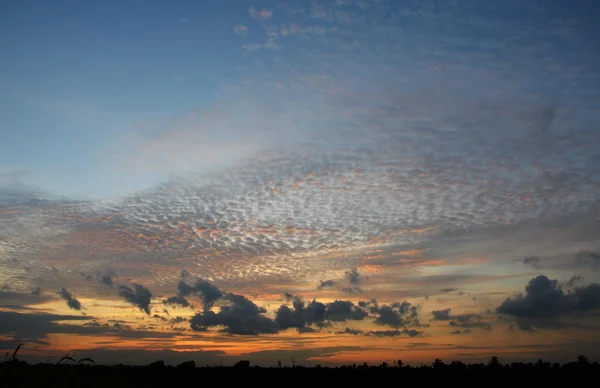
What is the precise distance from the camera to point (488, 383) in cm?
7719

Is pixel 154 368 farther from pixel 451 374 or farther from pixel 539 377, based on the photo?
pixel 539 377

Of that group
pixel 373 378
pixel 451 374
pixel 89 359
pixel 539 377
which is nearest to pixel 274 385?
pixel 373 378

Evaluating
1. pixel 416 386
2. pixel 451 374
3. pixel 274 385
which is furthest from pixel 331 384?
pixel 451 374

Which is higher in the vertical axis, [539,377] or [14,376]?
[14,376]

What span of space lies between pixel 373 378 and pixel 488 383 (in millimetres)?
28120

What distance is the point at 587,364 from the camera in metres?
99.1

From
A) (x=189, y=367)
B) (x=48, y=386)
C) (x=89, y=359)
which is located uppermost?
(x=89, y=359)

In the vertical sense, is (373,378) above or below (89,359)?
below

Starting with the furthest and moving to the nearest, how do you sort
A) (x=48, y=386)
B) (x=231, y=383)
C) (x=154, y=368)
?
(x=154, y=368) → (x=231, y=383) → (x=48, y=386)

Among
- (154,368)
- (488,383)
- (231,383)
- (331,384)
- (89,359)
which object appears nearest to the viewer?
(89,359)

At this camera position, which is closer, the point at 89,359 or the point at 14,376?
the point at 89,359

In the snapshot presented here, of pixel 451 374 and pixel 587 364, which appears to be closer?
pixel 451 374

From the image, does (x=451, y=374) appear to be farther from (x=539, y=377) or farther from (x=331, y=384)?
(x=331, y=384)

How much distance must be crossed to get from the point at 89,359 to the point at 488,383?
77576 mm
